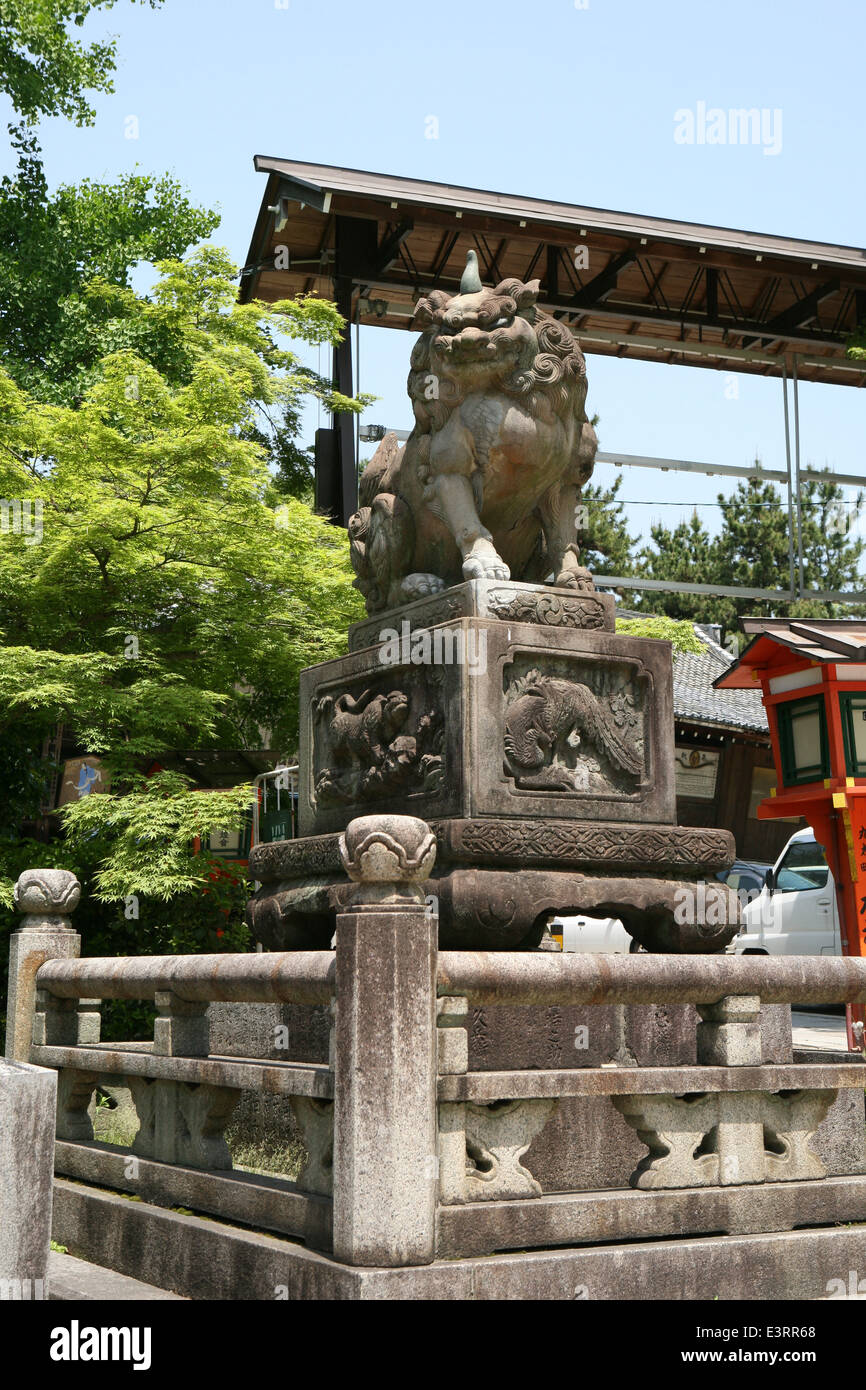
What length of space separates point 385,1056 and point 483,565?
9.07 ft

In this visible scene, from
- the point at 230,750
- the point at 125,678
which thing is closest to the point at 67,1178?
the point at 125,678

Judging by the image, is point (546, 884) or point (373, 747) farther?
point (373, 747)

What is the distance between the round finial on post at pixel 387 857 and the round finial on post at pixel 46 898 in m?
3.76

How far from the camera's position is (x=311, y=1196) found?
4.48 metres

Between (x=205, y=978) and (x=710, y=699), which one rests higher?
(x=710, y=699)

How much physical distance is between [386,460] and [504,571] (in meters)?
1.42

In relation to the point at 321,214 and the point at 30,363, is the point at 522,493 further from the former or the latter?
the point at 30,363

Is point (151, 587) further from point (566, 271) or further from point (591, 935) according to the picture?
point (566, 271)

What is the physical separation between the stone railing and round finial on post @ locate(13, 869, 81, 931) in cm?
194

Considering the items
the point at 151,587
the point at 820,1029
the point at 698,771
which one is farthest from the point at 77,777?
the point at 698,771

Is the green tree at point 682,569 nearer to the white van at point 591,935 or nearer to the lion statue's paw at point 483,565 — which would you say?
the white van at point 591,935

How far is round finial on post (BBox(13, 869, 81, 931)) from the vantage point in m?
7.54

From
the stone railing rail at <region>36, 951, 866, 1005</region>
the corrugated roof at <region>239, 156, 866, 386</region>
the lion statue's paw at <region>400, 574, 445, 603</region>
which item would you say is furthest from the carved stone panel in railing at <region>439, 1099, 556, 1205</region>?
the corrugated roof at <region>239, 156, 866, 386</region>

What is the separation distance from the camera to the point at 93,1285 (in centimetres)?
509
